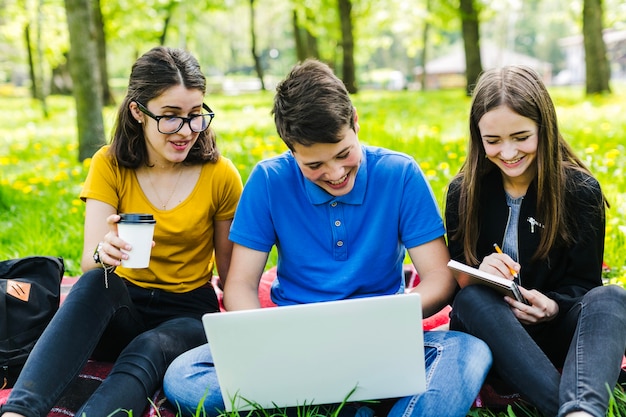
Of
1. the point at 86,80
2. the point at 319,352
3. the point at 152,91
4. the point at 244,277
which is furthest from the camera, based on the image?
the point at 86,80

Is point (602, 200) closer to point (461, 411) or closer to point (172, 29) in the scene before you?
point (461, 411)

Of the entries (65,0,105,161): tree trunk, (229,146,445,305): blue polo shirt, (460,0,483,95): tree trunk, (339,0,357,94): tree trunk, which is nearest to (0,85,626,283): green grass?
(65,0,105,161): tree trunk

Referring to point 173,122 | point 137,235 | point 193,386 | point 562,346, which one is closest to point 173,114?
point 173,122

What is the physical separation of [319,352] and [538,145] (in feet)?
3.42

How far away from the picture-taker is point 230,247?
269 cm

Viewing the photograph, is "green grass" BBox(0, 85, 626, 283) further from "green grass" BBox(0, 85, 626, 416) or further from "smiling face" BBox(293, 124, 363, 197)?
"smiling face" BBox(293, 124, 363, 197)

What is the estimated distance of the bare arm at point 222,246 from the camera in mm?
2652

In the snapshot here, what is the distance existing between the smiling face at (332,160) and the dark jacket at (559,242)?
1.57ft

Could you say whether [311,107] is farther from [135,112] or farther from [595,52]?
[595,52]

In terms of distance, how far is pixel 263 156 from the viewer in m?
5.55

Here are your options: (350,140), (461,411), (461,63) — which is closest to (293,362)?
→ (461,411)

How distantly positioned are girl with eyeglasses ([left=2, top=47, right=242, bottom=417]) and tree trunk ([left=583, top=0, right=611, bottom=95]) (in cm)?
1029

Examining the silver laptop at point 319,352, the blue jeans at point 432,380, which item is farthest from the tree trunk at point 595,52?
the silver laptop at point 319,352

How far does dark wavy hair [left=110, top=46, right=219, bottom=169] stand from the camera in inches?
96.1
